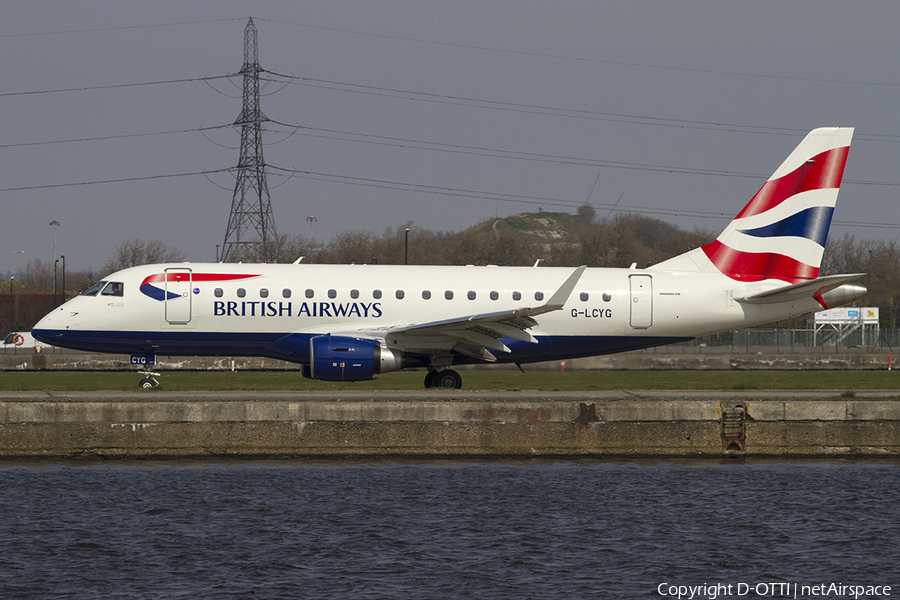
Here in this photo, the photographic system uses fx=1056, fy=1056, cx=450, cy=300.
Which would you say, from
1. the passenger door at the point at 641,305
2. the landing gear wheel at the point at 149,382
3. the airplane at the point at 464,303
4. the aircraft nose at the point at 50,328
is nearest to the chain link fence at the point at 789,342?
the airplane at the point at 464,303

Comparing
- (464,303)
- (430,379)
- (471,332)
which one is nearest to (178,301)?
(430,379)

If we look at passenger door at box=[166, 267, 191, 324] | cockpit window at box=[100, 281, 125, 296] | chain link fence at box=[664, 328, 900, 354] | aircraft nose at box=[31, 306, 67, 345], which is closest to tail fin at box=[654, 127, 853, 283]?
passenger door at box=[166, 267, 191, 324]

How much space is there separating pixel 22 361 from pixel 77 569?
125ft

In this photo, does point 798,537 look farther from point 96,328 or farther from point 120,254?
point 120,254

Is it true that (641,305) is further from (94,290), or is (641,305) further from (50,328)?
(50,328)

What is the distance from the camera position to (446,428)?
78.5 ft

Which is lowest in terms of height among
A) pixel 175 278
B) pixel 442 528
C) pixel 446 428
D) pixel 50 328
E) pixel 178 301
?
pixel 442 528

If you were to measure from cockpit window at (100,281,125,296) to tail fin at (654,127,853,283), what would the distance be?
55.1 ft

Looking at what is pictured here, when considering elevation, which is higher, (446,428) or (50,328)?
(50,328)

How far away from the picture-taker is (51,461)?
23.2 meters

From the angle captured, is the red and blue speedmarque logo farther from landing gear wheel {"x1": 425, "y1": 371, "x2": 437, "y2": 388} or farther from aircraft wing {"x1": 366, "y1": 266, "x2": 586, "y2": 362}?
landing gear wheel {"x1": 425, "y1": 371, "x2": 437, "y2": 388}

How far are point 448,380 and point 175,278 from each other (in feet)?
28.4

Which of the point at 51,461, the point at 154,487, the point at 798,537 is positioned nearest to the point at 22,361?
the point at 51,461

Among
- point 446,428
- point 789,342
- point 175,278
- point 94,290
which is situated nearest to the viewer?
point 446,428
